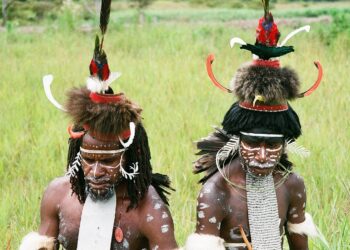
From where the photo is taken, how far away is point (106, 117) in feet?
7.28

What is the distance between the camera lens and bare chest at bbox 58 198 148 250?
2.33 meters

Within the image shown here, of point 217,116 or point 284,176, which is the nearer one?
point 284,176

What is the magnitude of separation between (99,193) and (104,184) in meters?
0.04

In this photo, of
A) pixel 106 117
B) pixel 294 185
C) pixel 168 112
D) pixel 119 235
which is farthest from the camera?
pixel 168 112

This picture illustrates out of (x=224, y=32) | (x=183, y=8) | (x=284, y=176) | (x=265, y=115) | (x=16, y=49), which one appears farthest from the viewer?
(x=183, y=8)

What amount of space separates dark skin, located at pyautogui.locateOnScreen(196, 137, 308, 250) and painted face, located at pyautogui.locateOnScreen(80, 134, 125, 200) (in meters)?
0.36

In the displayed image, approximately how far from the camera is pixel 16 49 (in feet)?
25.8

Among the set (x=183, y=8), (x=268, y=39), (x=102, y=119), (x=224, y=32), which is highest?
(x=268, y=39)

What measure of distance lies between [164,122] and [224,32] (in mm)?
4774

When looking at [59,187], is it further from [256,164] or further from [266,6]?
[266,6]

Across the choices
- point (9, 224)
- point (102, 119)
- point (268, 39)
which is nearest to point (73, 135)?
point (102, 119)

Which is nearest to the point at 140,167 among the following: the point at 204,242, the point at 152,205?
the point at 152,205

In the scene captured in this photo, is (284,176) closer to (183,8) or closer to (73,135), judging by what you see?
(73,135)

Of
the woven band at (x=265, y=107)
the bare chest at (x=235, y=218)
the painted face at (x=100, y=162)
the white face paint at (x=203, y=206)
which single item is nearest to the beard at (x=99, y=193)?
the painted face at (x=100, y=162)
